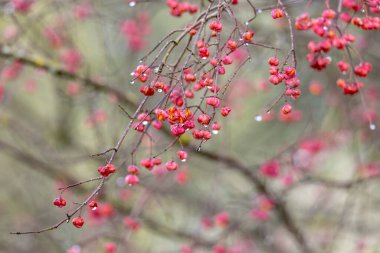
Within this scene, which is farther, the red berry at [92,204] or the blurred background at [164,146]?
the blurred background at [164,146]

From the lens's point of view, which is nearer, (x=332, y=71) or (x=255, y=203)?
(x=255, y=203)

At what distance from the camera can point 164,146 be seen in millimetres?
3559

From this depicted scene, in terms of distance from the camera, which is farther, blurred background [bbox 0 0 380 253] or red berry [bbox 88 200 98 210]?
blurred background [bbox 0 0 380 253]

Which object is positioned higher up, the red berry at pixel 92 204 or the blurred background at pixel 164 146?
the blurred background at pixel 164 146

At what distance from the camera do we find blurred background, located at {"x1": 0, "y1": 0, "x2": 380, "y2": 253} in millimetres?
3980

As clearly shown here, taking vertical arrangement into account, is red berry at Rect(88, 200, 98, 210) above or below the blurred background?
below

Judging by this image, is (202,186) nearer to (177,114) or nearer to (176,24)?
(176,24)

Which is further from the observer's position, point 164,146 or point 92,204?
point 164,146

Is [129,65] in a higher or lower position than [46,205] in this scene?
higher

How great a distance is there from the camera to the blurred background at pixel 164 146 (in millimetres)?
3980

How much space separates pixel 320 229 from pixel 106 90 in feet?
10.7

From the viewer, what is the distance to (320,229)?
20.2ft

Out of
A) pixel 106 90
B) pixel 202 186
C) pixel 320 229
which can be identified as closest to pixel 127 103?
pixel 106 90

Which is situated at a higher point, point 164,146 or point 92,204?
point 164,146
